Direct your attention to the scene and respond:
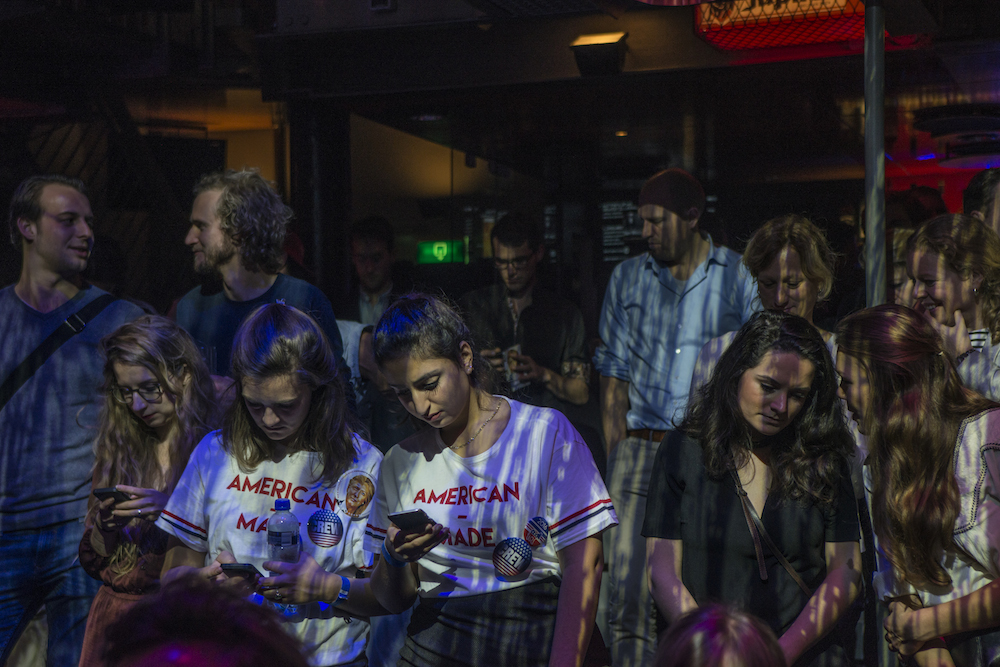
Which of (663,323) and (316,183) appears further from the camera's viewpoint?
(316,183)

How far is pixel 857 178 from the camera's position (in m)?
3.59

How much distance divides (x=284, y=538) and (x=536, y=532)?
0.64m

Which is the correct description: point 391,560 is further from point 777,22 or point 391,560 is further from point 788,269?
point 777,22

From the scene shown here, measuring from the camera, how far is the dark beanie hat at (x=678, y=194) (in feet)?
12.3

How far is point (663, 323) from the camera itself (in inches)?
147

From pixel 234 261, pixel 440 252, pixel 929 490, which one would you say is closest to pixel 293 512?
pixel 234 261

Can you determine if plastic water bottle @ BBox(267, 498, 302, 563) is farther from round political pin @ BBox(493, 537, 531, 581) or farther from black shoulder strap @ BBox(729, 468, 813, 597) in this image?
black shoulder strap @ BBox(729, 468, 813, 597)

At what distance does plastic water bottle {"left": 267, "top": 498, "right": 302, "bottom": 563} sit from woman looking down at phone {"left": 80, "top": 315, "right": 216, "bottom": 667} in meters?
0.55

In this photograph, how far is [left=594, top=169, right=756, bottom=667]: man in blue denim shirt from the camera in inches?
143

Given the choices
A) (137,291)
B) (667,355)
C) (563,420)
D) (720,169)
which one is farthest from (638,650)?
(137,291)

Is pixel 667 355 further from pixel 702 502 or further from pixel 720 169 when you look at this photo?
pixel 702 502

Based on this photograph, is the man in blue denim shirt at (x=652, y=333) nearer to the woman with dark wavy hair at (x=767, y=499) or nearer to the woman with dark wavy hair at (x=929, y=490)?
the woman with dark wavy hair at (x=767, y=499)

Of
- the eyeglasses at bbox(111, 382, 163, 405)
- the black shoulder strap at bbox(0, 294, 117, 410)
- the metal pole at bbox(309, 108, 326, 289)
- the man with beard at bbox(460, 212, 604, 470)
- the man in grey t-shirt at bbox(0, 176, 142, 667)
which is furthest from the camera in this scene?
the metal pole at bbox(309, 108, 326, 289)

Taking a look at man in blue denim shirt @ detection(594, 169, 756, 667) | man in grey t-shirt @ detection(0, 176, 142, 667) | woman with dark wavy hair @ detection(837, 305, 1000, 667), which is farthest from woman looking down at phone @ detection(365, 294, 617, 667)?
man in grey t-shirt @ detection(0, 176, 142, 667)
